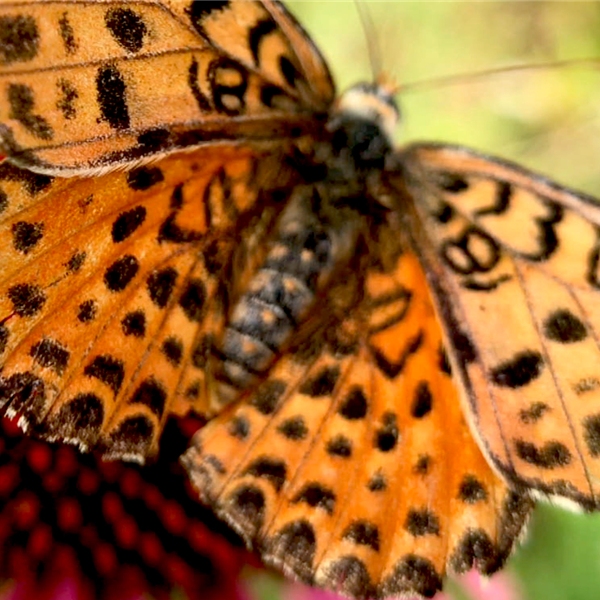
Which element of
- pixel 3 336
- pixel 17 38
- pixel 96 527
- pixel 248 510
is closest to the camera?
pixel 17 38

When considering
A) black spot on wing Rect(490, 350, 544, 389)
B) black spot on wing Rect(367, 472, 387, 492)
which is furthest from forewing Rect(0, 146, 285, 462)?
black spot on wing Rect(490, 350, 544, 389)

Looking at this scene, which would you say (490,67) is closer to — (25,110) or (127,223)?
(127,223)

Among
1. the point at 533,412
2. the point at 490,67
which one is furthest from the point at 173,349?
the point at 490,67

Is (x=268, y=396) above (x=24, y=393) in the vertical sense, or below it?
above

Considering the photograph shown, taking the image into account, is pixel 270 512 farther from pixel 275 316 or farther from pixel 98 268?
pixel 98 268

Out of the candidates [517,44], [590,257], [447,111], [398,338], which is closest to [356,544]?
[398,338]
